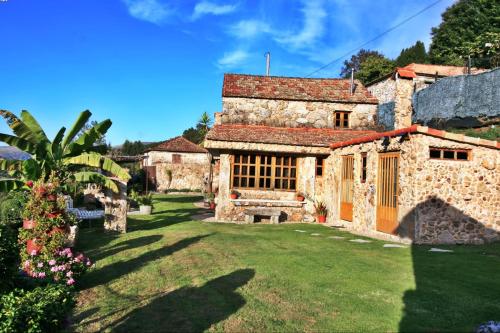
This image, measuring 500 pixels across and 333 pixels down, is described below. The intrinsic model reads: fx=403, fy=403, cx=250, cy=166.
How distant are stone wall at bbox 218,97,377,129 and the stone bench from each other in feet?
15.8

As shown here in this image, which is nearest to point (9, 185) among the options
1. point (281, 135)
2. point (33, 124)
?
point (33, 124)

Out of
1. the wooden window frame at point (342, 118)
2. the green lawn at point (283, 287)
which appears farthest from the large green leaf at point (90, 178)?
the wooden window frame at point (342, 118)

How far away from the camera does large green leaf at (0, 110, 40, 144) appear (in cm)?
1139

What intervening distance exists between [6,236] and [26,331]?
2639 mm

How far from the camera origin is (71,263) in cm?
772

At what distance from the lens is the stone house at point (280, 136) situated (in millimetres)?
18375

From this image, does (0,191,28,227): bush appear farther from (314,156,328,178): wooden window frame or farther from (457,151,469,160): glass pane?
(457,151,469,160): glass pane

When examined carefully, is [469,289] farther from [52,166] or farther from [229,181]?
[229,181]

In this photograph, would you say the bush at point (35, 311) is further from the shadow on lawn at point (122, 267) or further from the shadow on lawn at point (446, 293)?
the shadow on lawn at point (446, 293)

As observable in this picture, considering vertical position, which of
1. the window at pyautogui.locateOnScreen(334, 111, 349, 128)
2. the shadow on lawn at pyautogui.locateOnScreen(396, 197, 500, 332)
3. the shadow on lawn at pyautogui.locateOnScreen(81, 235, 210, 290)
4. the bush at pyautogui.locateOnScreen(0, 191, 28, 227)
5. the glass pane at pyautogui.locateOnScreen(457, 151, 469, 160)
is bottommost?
the shadow on lawn at pyautogui.locateOnScreen(81, 235, 210, 290)

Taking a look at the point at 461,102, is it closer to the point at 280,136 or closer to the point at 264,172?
the point at 280,136

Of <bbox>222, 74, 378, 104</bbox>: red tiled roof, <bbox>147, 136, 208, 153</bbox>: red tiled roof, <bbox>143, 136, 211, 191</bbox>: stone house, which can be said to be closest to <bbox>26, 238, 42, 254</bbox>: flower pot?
<bbox>222, 74, 378, 104</bbox>: red tiled roof

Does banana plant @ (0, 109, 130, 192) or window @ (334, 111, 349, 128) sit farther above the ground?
window @ (334, 111, 349, 128)

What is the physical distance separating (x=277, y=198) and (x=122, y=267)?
1042 cm
